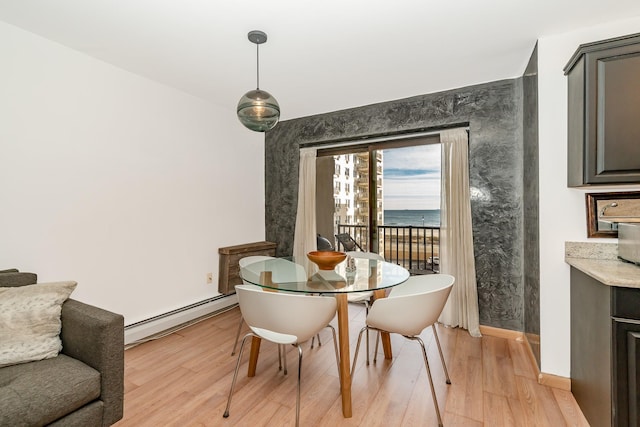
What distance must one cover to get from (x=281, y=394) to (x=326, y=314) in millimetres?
730

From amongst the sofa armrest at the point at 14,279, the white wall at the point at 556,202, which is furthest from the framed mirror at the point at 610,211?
the sofa armrest at the point at 14,279

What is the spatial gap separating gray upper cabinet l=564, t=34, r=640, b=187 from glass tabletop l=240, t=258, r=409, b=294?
1.33m

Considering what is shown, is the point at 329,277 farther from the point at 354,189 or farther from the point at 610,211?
the point at 354,189

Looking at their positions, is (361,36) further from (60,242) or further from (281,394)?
(60,242)

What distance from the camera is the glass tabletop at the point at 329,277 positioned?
1.92 meters

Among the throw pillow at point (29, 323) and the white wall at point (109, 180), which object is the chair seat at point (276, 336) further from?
the white wall at point (109, 180)

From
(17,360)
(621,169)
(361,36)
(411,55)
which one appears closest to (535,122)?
(621,169)

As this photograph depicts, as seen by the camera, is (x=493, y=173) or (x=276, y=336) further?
(x=493, y=173)

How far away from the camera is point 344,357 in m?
1.91

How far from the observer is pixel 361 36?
222 cm

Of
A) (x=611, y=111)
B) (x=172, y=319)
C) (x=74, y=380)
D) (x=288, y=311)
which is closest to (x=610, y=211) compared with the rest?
(x=611, y=111)

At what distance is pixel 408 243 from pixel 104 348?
3916 millimetres

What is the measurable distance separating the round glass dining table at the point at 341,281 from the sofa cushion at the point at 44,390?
3.16ft

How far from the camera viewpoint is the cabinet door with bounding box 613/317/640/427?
143 centimetres
